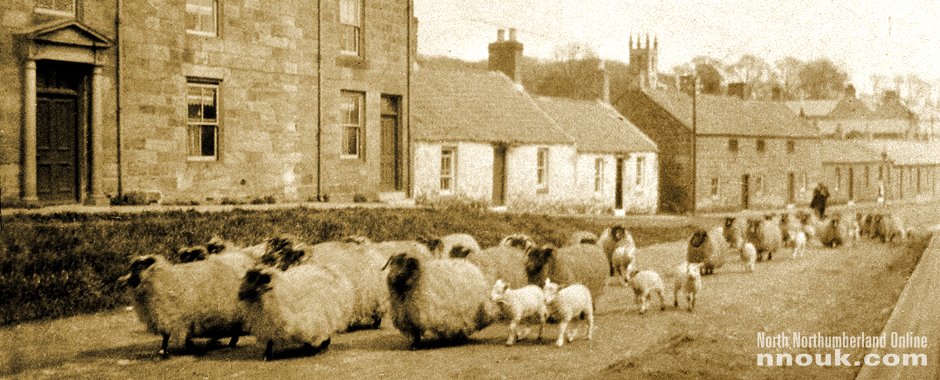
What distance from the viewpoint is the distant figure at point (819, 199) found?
3362 cm

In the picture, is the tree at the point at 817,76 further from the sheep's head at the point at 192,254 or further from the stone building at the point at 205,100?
the sheep's head at the point at 192,254

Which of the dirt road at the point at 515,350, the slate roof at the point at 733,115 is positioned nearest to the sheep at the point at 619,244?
the dirt road at the point at 515,350

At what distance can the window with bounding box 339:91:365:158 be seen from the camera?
24953 millimetres

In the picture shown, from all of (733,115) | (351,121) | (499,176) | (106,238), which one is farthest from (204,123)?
(733,115)

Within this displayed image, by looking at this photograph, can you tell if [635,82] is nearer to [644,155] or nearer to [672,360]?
[644,155]

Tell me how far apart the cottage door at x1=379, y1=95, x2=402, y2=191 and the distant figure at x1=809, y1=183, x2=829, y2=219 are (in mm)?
16783

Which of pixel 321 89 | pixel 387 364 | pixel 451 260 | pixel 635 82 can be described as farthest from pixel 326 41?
pixel 635 82

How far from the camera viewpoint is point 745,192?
53.1 metres

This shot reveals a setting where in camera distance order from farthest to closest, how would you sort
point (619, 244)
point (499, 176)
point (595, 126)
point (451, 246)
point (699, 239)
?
point (595, 126) → point (499, 176) → point (699, 239) → point (619, 244) → point (451, 246)

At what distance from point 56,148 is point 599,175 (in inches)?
1123

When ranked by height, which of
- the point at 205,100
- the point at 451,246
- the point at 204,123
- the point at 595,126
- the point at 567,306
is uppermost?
the point at 595,126

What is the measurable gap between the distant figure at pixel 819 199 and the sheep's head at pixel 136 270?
28362mm

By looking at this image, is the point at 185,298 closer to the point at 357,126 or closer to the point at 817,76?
the point at 357,126

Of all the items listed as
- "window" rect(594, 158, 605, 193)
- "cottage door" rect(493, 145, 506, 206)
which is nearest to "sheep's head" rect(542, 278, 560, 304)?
"cottage door" rect(493, 145, 506, 206)
